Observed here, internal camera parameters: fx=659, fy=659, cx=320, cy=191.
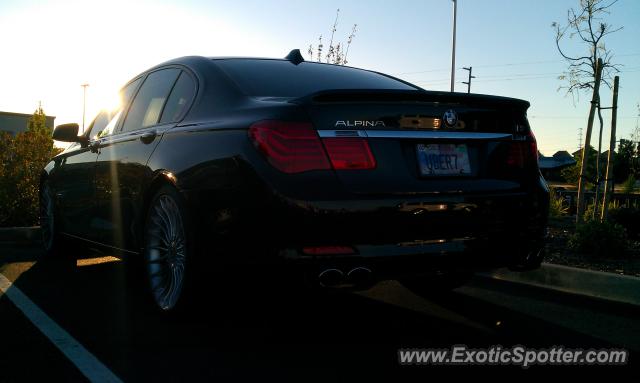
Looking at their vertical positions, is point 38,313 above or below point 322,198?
below

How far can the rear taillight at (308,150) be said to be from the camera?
3.13m

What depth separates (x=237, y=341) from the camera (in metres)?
3.58

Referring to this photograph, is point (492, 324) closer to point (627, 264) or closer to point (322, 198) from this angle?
point (322, 198)

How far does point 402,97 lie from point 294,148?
67 centimetres

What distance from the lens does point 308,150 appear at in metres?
3.13

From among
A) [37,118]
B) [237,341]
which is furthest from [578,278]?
[37,118]

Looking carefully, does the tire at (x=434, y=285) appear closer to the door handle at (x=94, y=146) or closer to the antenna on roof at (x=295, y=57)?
the antenna on roof at (x=295, y=57)

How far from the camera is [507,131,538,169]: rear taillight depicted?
368 cm

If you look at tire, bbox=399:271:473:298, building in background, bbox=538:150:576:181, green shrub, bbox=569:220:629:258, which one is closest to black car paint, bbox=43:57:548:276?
tire, bbox=399:271:473:298

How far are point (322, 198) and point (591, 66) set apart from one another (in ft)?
26.9

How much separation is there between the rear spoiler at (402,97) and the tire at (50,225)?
386 cm

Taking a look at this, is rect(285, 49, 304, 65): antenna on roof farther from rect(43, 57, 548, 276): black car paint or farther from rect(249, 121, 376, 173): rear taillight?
rect(249, 121, 376, 173): rear taillight

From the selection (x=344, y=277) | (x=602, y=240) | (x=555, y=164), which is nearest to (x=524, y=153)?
(x=344, y=277)

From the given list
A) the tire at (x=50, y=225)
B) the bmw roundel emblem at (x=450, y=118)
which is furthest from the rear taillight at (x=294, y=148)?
the tire at (x=50, y=225)
